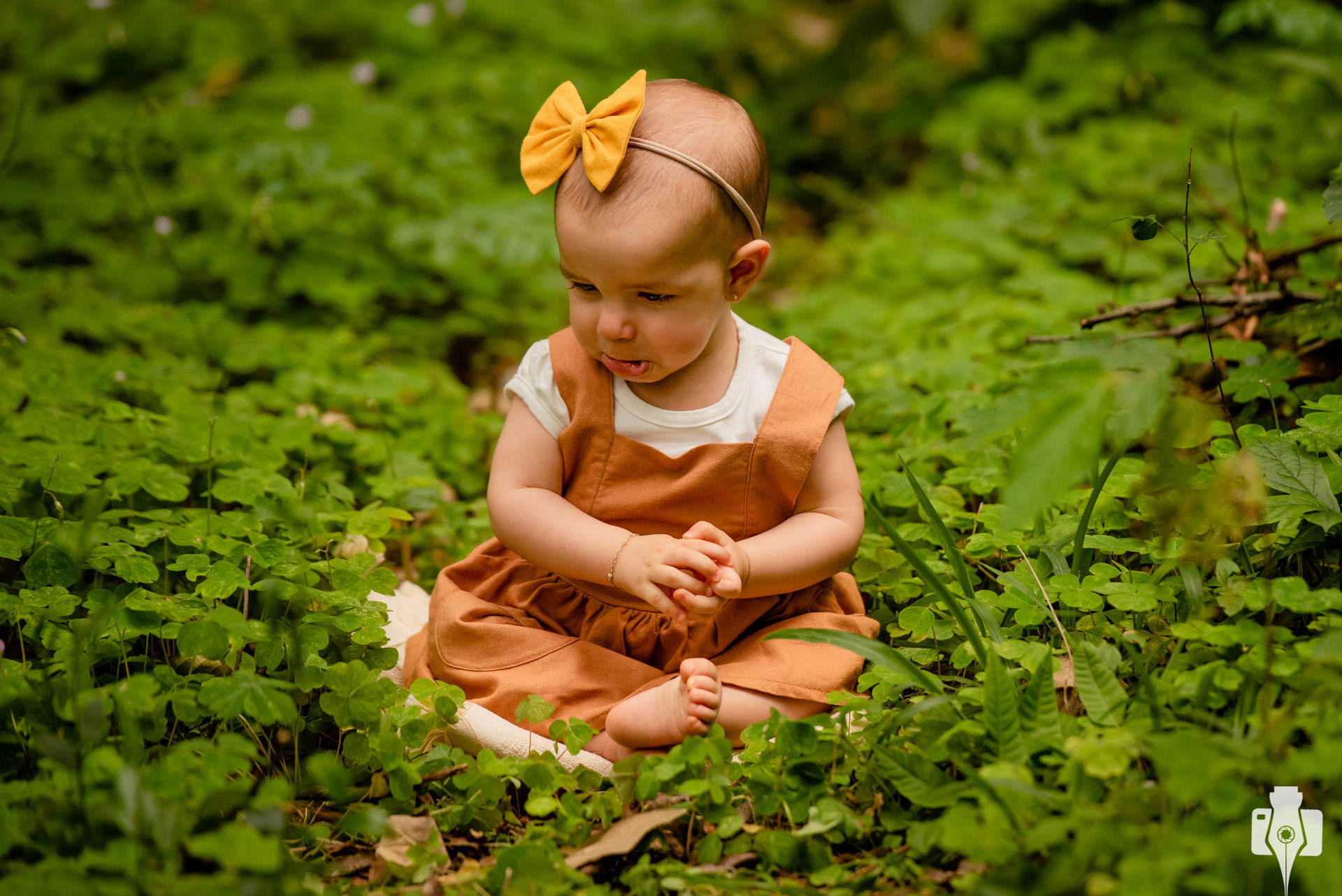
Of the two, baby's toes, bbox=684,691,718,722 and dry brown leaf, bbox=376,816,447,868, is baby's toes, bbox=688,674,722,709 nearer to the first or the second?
baby's toes, bbox=684,691,718,722

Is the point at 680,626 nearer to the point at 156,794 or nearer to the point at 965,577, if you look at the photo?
the point at 965,577

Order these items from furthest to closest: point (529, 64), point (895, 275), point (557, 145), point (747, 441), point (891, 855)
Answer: point (529, 64) → point (895, 275) → point (747, 441) → point (557, 145) → point (891, 855)

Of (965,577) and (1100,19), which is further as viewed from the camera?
(1100,19)

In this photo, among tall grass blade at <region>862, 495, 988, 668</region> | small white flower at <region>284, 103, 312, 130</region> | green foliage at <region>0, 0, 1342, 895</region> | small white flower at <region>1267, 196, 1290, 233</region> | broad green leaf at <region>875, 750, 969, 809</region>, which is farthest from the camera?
small white flower at <region>284, 103, 312, 130</region>

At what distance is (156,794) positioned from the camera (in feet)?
4.38

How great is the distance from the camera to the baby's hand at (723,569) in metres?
1.67

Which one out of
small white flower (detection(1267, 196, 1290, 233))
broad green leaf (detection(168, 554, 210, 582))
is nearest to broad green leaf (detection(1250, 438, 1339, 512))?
small white flower (detection(1267, 196, 1290, 233))

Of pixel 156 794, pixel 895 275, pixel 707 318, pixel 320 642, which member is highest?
pixel 707 318

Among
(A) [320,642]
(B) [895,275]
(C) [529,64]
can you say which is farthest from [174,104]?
(A) [320,642]

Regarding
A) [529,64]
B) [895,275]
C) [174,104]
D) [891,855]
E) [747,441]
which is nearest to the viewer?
[891,855]

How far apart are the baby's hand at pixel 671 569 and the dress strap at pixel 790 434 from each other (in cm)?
22

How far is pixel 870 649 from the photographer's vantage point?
1.64 m

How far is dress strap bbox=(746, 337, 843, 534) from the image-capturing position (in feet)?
6.17

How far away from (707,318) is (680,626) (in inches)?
24.1
